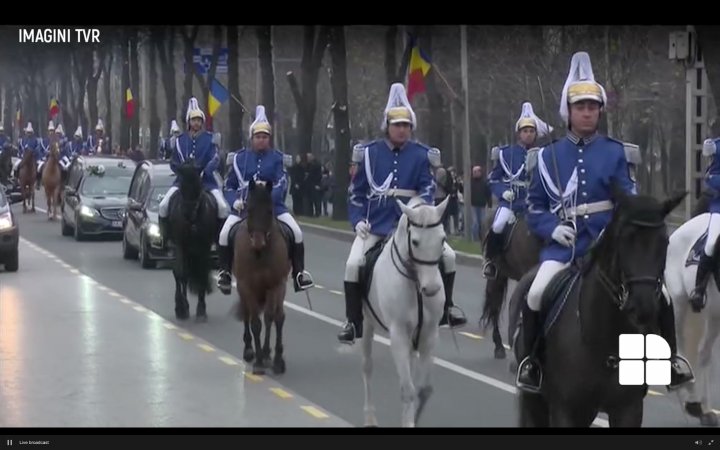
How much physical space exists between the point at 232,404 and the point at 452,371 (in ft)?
8.79

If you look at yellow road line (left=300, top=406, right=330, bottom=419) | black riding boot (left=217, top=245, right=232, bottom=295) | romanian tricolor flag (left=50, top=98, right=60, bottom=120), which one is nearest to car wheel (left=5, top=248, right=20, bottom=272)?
romanian tricolor flag (left=50, top=98, right=60, bottom=120)

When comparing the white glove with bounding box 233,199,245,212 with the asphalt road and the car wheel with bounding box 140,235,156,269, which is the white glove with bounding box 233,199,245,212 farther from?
the car wheel with bounding box 140,235,156,269

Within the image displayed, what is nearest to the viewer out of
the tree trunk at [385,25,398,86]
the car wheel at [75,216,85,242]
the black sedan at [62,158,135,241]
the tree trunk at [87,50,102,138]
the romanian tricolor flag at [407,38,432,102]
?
the tree trunk at [87,50,102,138]

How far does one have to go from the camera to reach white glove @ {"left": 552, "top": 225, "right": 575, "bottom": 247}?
8.94 meters

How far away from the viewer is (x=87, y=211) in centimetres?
3016

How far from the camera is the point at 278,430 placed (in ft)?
30.7

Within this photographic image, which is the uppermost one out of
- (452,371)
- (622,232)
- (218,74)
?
(218,74)

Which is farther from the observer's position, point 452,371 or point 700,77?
point 700,77

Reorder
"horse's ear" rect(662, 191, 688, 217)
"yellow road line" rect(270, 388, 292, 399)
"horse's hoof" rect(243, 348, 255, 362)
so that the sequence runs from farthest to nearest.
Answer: "horse's hoof" rect(243, 348, 255, 362) < "yellow road line" rect(270, 388, 292, 399) < "horse's ear" rect(662, 191, 688, 217)

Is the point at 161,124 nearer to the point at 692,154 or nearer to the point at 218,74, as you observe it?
the point at 218,74

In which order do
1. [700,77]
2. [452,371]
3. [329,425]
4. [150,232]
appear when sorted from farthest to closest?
[150,232], [700,77], [452,371], [329,425]

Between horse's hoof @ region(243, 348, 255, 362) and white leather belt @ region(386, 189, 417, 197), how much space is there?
13.0 ft
